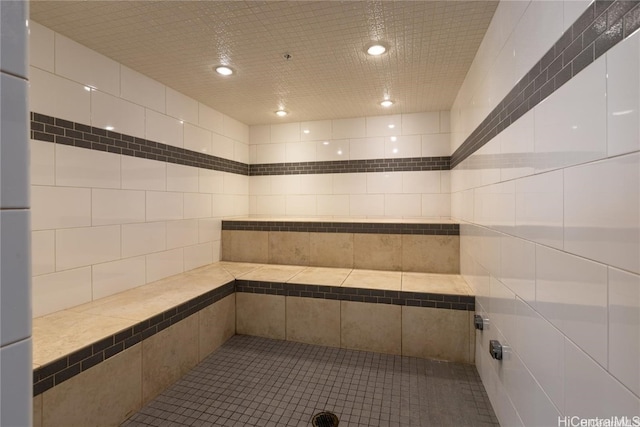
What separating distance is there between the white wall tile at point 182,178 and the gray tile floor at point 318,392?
1.42m

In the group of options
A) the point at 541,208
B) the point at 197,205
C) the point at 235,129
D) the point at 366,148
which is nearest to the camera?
the point at 541,208

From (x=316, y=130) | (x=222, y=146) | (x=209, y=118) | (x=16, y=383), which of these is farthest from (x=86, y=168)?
(x=316, y=130)

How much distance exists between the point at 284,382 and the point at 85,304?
1.33 meters

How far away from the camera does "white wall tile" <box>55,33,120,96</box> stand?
1708 millimetres

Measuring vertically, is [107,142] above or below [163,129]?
below

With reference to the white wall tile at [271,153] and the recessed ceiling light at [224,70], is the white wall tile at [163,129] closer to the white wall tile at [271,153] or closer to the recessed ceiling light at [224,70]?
the recessed ceiling light at [224,70]

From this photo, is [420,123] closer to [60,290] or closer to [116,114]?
[116,114]

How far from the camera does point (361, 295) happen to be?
7.34 feet

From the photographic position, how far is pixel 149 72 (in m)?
2.20

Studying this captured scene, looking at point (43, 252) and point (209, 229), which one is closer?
point (43, 252)

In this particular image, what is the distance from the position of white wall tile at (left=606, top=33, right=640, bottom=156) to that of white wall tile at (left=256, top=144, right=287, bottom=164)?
3.17m

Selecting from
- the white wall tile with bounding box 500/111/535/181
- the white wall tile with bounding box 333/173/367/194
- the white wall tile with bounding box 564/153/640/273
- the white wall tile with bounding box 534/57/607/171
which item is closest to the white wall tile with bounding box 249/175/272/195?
the white wall tile with bounding box 333/173/367/194

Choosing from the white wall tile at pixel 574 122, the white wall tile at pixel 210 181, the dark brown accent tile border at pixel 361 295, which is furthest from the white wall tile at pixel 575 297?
the white wall tile at pixel 210 181

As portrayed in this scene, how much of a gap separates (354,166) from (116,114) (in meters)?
2.28
